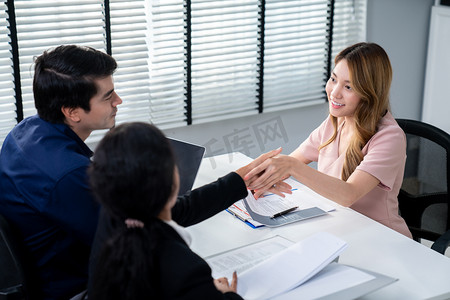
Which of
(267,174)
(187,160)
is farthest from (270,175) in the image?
(187,160)

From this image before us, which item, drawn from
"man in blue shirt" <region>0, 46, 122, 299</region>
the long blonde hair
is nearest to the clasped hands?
the long blonde hair

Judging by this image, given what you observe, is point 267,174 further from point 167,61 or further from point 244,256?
point 167,61

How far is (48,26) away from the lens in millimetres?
2992

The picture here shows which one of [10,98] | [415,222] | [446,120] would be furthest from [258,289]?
[446,120]

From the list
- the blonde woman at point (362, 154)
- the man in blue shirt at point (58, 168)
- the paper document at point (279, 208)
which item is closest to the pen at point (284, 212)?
the paper document at point (279, 208)

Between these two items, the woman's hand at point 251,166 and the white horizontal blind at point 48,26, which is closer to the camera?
the woman's hand at point 251,166

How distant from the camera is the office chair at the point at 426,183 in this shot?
7.37ft

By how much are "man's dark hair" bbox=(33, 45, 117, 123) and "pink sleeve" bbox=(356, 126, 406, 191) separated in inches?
39.5

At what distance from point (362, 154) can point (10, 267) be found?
1309 millimetres

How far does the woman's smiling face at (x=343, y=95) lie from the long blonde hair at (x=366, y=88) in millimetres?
29

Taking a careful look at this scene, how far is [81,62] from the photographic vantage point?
1838 millimetres

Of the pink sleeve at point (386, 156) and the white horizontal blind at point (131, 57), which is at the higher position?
the white horizontal blind at point (131, 57)

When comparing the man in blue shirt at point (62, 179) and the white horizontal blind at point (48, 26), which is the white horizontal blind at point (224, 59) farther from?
the man in blue shirt at point (62, 179)

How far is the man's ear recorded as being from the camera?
5.96 feet
